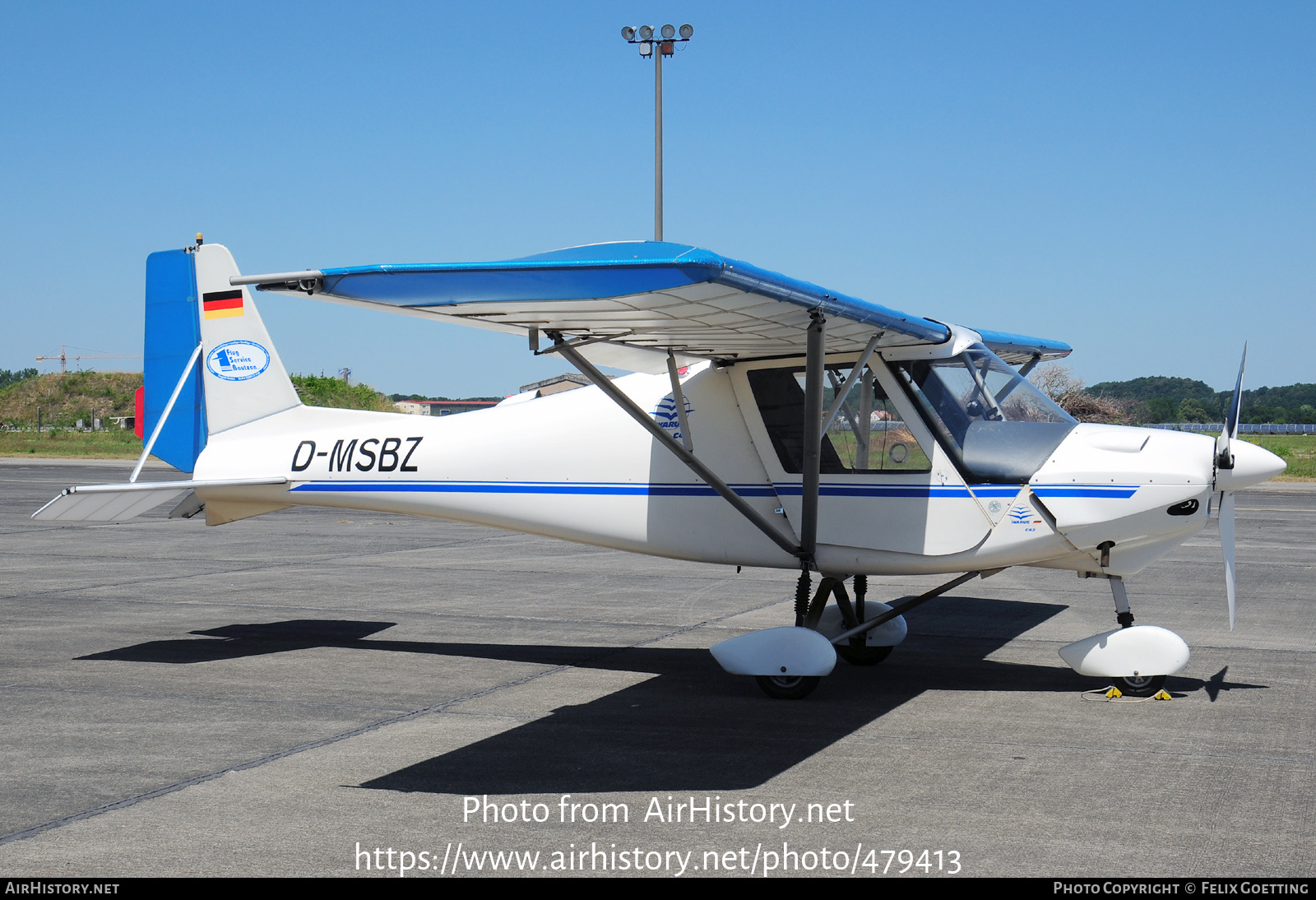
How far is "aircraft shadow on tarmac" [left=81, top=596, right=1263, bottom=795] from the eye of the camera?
17.4 feet

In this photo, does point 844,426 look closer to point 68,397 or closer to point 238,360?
point 238,360

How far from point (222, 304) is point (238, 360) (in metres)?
0.50

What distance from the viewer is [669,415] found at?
26.1 feet

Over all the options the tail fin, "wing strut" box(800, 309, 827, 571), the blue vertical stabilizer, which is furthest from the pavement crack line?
the blue vertical stabilizer

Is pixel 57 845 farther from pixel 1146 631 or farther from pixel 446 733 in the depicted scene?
pixel 1146 631

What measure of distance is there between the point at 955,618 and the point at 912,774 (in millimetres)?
5553

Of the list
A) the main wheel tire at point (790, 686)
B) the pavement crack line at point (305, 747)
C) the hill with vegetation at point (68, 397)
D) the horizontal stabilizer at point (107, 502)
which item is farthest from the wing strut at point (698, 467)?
the hill with vegetation at point (68, 397)

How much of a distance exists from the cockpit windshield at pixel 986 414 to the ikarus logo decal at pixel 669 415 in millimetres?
1505

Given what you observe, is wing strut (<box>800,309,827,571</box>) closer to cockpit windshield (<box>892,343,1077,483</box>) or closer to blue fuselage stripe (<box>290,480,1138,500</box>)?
blue fuselage stripe (<box>290,480,1138,500</box>)

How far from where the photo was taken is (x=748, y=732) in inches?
244

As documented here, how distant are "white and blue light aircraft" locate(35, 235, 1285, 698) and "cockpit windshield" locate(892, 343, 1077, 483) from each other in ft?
0.04

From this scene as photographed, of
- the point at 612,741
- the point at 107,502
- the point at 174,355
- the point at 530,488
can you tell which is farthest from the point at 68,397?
the point at 612,741

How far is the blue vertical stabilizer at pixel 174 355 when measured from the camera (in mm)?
9578

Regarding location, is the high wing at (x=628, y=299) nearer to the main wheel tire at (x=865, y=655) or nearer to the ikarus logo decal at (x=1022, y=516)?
the ikarus logo decal at (x=1022, y=516)
